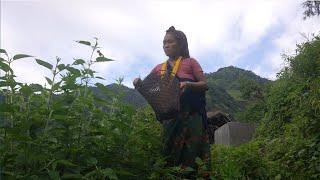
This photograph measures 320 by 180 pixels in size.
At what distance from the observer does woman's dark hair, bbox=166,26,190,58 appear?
4141mm

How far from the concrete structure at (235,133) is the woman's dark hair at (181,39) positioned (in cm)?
563

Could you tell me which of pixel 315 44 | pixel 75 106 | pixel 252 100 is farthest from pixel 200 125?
pixel 252 100

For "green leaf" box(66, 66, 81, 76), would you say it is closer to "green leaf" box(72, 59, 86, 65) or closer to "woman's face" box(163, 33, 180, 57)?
"green leaf" box(72, 59, 86, 65)

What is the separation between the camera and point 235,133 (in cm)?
976

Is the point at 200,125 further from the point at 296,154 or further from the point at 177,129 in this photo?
the point at 296,154

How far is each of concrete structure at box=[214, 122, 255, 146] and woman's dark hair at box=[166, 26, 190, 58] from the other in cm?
563

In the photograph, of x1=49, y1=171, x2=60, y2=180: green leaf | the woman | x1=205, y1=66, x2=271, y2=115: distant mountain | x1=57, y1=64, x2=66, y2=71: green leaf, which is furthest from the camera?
x1=205, y1=66, x2=271, y2=115: distant mountain

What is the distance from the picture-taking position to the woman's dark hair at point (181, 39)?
414 centimetres

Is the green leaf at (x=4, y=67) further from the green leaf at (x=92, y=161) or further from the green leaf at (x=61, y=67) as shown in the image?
the green leaf at (x=92, y=161)

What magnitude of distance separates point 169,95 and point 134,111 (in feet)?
3.38

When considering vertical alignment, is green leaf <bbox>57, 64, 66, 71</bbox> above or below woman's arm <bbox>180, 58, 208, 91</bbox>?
below

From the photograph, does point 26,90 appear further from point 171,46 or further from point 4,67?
point 171,46

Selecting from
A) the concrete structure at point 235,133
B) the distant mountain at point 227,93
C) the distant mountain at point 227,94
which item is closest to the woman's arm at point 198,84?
the concrete structure at point 235,133

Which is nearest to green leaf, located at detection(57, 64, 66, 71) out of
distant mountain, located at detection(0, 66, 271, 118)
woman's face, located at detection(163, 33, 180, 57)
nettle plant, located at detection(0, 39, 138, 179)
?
nettle plant, located at detection(0, 39, 138, 179)
